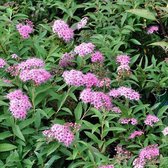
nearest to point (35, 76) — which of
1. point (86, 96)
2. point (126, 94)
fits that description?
point (86, 96)

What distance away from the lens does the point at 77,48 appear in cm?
307

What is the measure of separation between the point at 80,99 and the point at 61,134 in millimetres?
485

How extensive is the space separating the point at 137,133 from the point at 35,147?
1.86 ft

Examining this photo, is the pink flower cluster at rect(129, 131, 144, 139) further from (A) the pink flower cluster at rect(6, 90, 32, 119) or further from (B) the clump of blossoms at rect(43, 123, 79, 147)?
(A) the pink flower cluster at rect(6, 90, 32, 119)

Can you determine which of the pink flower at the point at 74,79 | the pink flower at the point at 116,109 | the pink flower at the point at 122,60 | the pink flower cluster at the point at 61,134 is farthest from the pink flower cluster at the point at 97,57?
the pink flower cluster at the point at 61,134

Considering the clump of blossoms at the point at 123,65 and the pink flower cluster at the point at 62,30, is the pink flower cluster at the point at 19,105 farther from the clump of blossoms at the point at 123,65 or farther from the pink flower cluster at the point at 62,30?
the pink flower cluster at the point at 62,30

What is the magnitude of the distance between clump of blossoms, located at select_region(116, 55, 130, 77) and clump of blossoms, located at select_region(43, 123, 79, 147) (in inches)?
23.8

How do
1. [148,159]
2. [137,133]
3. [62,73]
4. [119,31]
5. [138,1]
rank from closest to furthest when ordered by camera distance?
[148,159], [137,133], [62,73], [119,31], [138,1]

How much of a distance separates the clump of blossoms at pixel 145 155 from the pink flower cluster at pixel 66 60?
33.0 inches

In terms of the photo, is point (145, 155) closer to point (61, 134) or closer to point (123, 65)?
point (61, 134)

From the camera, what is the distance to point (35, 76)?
269cm

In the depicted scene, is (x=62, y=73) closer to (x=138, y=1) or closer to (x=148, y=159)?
(x=148, y=159)

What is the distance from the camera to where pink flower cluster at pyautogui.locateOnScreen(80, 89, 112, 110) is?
271 cm

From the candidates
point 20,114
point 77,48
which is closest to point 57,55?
point 77,48
